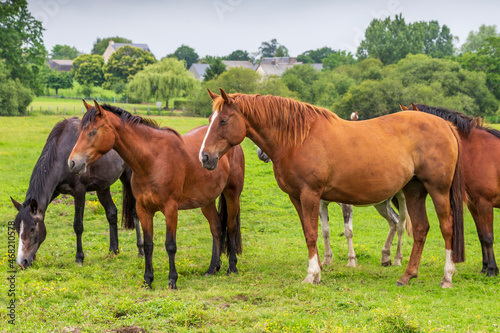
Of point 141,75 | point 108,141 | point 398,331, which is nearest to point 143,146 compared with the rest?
point 108,141

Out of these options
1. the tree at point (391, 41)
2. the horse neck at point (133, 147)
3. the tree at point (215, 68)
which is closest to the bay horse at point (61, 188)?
the horse neck at point (133, 147)

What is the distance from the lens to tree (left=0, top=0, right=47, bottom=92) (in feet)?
137

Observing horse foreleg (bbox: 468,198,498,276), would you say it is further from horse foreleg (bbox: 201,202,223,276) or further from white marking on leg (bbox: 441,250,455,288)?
horse foreleg (bbox: 201,202,223,276)

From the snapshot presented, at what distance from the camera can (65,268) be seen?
784 centimetres

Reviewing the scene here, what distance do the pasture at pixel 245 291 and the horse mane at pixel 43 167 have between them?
3.97 feet

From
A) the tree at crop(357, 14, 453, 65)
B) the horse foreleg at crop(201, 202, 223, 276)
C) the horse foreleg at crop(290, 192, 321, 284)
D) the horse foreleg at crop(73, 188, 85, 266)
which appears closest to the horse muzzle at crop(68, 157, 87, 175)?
the horse foreleg at crop(73, 188, 85, 266)

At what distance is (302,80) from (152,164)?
5918 centimetres

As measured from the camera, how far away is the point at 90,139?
6.39 meters

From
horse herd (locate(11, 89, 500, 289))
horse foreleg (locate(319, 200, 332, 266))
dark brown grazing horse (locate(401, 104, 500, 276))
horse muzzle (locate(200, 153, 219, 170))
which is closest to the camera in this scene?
horse muzzle (locate(200, 153, 219, 170))

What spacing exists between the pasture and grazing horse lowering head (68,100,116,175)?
5.63 feet

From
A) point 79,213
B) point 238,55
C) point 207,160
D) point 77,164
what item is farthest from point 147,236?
point 238,55

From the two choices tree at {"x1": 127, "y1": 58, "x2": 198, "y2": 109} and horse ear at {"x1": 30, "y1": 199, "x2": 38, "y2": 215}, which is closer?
horse ear at {"x1": 30, "y1": 199, "x2": 38, "y2": 215}

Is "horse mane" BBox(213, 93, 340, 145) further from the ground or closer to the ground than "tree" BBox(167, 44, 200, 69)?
closer to the ground

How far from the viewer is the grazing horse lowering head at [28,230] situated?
7.50 meters
